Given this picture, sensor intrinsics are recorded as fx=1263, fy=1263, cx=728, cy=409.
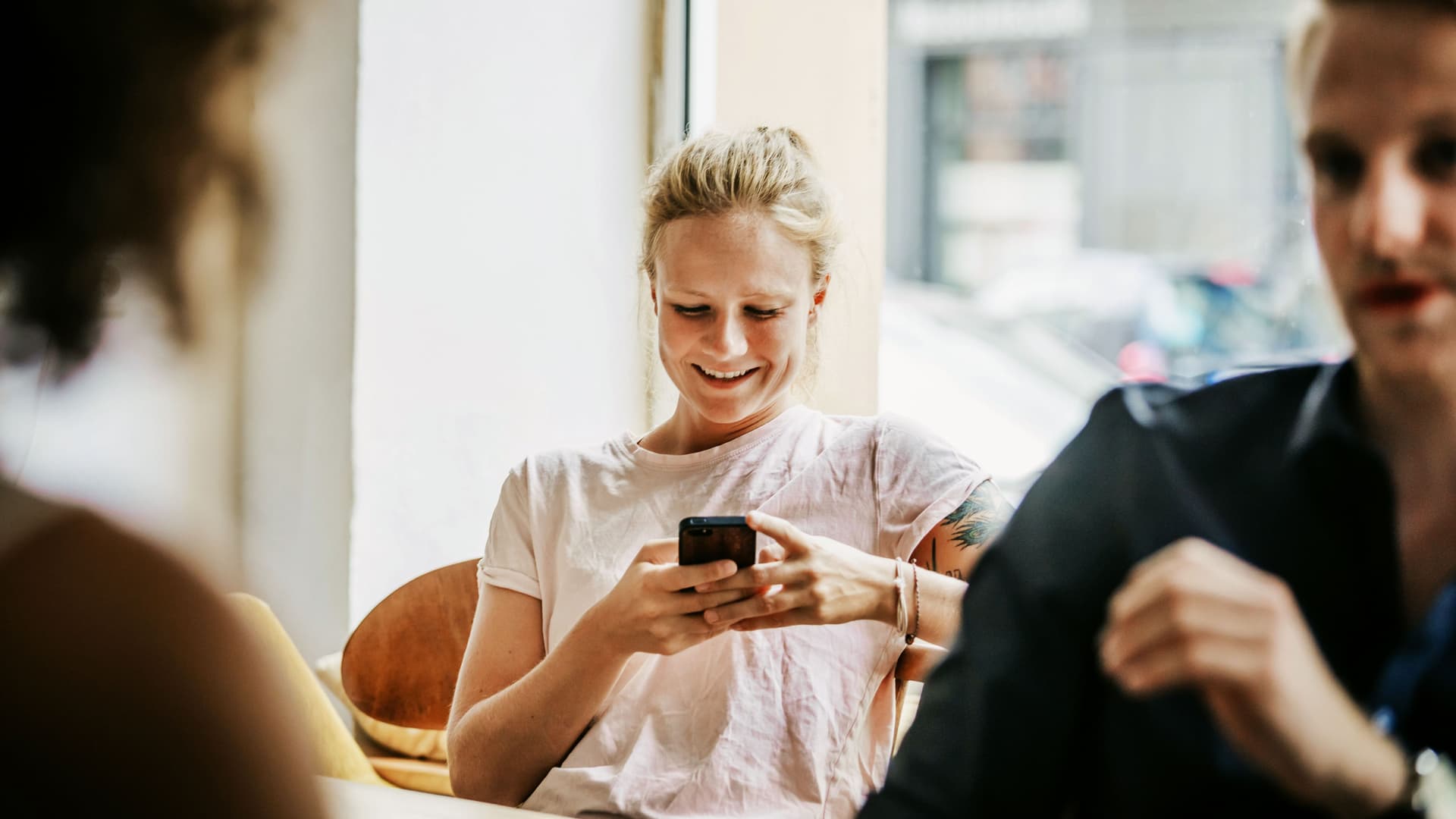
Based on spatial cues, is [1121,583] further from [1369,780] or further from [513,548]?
[513,548]

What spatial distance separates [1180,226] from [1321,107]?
79 centimetres

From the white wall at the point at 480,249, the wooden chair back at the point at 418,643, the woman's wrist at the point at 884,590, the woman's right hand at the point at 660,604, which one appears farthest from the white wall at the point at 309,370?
the woman's wrist at the point at 884,590

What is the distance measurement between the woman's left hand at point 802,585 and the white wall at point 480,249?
4.00ft

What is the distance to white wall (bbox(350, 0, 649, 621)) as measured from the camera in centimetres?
236

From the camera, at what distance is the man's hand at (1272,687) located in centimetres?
61

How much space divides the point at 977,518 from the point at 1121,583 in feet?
1.81

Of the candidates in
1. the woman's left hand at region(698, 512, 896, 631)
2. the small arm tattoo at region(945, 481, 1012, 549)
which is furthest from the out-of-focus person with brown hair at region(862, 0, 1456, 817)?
the small arm tattoo at region(945, 481, 1012, 549)

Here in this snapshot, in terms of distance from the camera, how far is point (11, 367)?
0.82m

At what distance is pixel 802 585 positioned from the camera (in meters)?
1.12

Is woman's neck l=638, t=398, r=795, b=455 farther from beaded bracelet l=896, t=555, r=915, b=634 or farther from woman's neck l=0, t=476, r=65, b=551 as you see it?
woman's neck l=0, t=476, r=65, b=551

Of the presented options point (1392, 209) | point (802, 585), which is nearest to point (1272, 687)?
point (1392, 209)

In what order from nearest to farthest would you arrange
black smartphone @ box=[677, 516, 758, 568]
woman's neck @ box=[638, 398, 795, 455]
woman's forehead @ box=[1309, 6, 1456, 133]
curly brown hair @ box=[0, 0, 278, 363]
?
woman's forehead @ box=[1309, 6, 1456, 133]
curly brown hair @ box=[0, 0, 278, 363]
black smartphone @ box=[677, 516, 758, 568]
woman's neck @ box=[638, 398, 795, 455]

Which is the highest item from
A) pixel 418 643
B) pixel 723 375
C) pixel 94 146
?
pixel 94 146

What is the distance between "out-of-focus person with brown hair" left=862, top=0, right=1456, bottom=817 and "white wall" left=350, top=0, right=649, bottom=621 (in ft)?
5.50
